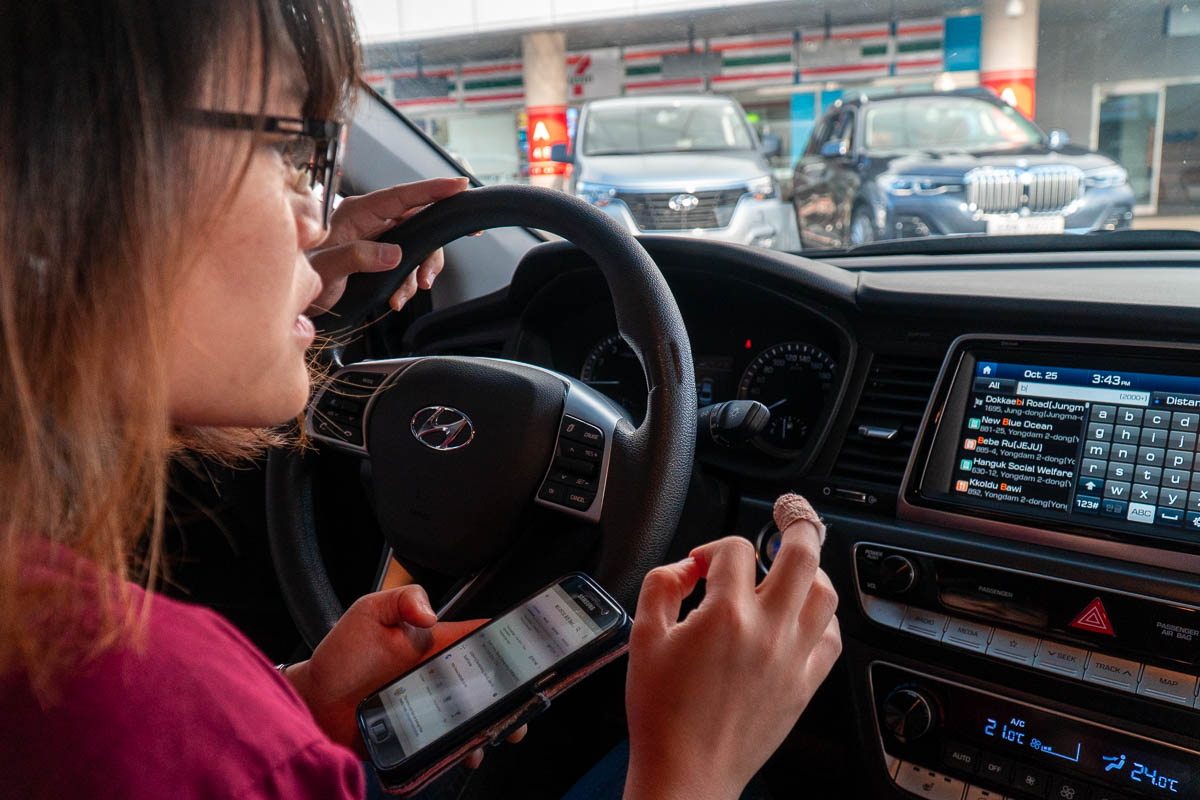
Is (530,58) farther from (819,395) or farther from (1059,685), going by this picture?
(1059,685)

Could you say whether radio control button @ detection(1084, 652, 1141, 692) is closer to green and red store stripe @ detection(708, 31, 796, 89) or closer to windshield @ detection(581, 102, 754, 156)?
green and red store stripe @ detection(708, 31, 796, 89)

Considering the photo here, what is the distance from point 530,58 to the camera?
3.26 meters

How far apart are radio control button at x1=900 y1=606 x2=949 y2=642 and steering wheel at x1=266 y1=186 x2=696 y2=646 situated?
517 millimetres

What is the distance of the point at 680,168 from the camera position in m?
4.63

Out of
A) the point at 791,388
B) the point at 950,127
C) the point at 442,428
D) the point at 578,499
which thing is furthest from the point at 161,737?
the point at 950,127

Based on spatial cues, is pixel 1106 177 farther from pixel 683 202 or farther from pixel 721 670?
pixel 683 202

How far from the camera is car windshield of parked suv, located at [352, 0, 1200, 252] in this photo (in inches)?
78.7

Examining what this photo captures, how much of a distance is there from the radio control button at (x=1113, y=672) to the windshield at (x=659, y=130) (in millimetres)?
3871

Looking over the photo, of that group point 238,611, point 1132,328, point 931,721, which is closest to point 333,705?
point 931,721

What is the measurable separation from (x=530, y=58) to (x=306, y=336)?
8.31 feet

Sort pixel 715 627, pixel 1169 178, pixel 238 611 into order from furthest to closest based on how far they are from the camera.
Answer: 1. pixel 238 611
2. pixel 1169 178
3. pixel 715 627

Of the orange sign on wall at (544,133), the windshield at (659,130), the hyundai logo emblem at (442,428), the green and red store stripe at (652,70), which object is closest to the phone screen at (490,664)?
the hyundai logo emblem at (442,428)

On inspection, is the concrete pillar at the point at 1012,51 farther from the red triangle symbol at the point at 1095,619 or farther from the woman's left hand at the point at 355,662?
the woman's left hand at the point at 355,662

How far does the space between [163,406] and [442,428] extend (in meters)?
0.72
